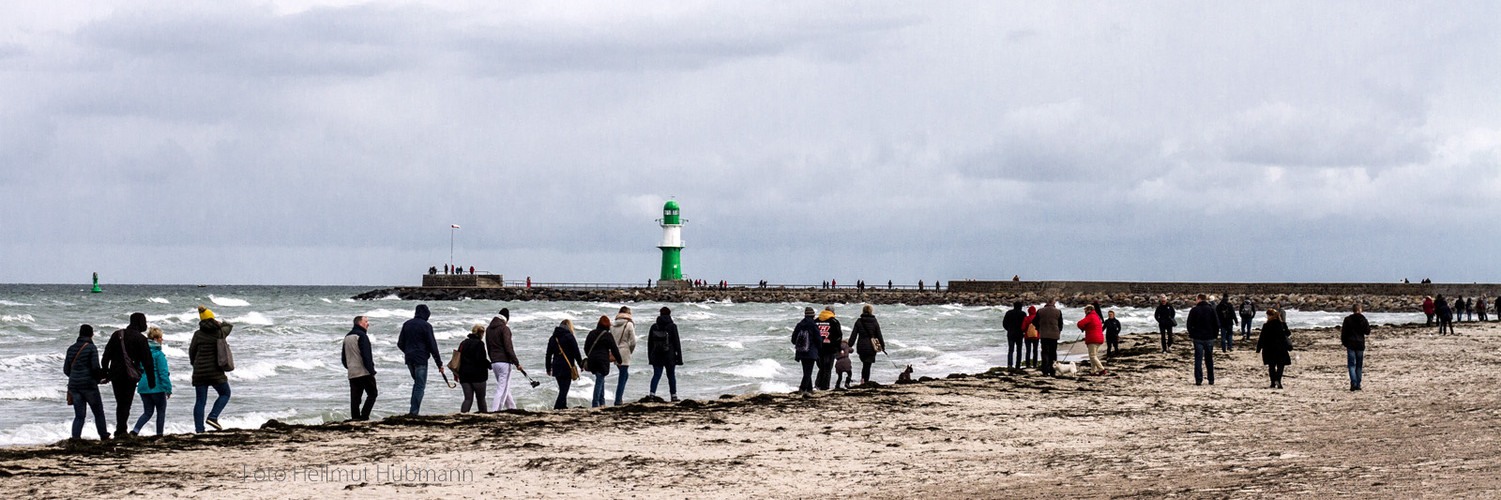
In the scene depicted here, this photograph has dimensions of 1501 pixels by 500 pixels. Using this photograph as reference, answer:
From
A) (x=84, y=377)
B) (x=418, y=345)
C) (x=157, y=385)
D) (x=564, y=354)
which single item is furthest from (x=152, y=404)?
(x=564, y=354)

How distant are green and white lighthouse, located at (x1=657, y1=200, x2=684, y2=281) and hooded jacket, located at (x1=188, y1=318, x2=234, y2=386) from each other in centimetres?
7413

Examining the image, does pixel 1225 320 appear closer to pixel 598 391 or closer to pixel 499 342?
pixel 598 391

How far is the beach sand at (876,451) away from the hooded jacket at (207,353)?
68 centimetres

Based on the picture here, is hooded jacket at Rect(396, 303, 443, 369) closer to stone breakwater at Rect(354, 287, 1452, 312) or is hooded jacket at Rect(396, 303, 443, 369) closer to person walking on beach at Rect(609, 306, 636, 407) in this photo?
person walking on beach at Rect(609, 306, 636, 407)

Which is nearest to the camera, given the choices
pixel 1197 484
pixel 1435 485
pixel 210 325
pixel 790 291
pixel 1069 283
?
pixel 1435 485

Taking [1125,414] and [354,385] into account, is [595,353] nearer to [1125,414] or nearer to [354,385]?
[354,385]

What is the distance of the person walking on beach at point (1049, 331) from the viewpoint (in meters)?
18.8

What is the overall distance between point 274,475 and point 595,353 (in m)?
5.43

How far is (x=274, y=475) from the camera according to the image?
9.84 m

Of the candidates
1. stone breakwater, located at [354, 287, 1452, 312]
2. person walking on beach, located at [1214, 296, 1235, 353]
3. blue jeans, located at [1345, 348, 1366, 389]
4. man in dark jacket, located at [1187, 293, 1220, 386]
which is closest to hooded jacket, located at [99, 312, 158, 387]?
man in dark jacket, located at [1187, 293, 1220, 386]

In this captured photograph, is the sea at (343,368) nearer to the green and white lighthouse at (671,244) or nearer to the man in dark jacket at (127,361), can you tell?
the man in dark jacket at (127,361)

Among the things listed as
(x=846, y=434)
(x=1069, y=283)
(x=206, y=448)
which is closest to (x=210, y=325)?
(x=206, y=448)

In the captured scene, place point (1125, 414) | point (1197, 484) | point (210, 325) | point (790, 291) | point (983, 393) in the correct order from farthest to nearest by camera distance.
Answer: point (790, 291) → point (983, 393) → point (1125, 414) → point (210, 325) → point (1197, 484)

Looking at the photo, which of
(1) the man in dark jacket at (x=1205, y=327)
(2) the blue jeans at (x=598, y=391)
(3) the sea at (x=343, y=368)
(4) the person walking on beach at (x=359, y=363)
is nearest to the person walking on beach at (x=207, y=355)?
(4) the person walking on beach at (x=359, y=363)
